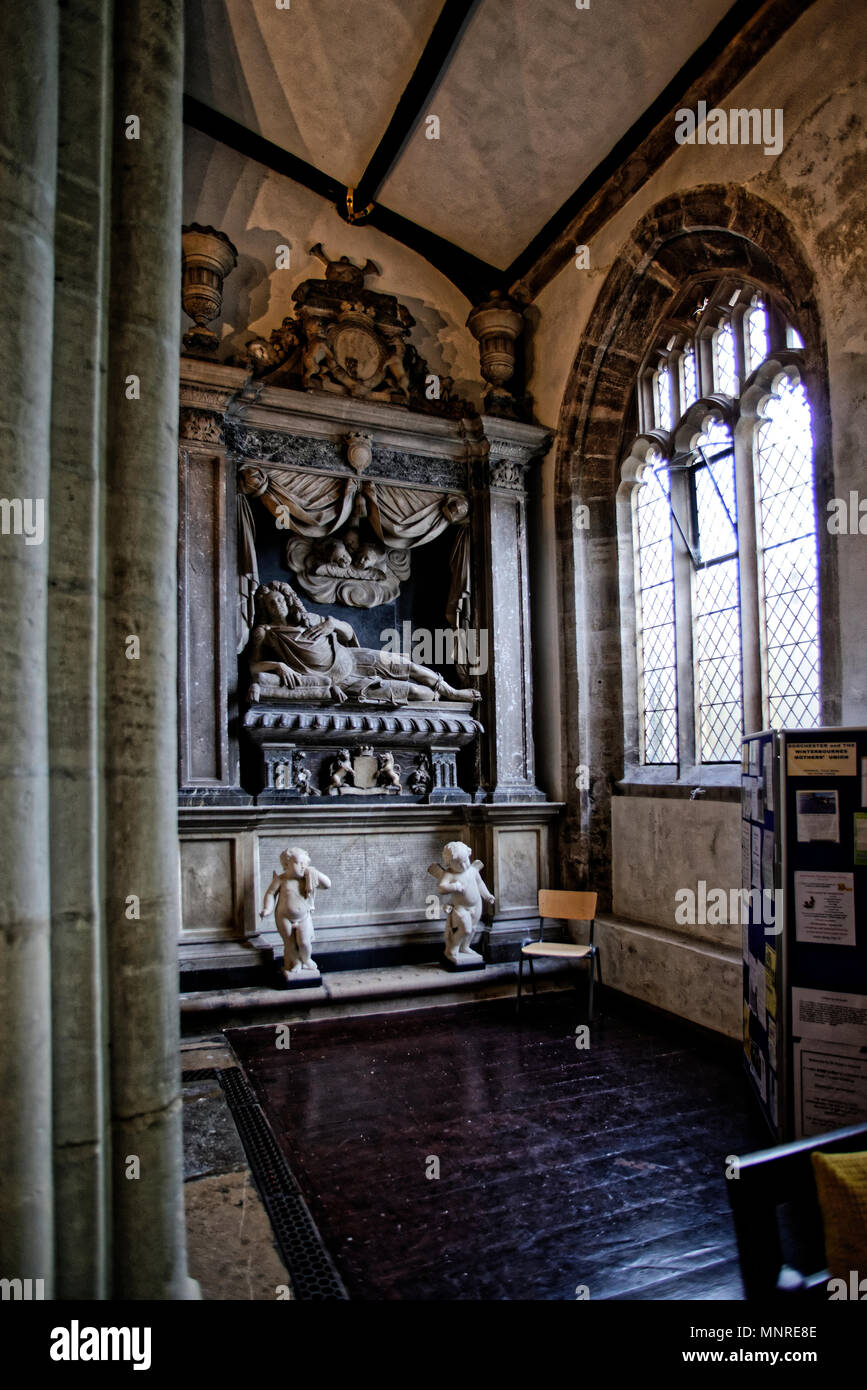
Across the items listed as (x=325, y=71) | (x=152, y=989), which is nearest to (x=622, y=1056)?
(x=152, y=989)

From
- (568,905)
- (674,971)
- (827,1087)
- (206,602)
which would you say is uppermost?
(206,602)

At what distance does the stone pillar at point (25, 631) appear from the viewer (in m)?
1.47

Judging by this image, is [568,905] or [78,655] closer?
[78,655]

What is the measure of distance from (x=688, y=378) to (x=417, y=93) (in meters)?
2.70

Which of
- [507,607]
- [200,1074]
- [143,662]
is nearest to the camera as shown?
[143,662]

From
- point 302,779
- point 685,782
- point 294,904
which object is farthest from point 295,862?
point 685,782

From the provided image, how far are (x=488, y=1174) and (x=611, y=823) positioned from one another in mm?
3179

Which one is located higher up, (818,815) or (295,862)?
(818,815)

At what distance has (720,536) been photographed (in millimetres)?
5254

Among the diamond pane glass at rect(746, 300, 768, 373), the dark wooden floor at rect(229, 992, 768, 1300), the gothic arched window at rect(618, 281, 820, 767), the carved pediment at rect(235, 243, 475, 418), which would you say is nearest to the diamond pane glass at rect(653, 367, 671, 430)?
the gothic arched window at rect(618, 281, 820, 767)

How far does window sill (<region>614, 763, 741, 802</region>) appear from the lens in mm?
4820

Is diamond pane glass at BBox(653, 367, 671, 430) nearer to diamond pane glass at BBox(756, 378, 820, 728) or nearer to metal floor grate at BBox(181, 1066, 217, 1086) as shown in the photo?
diamond pane glass at BBox(756, 378, 820, 728)

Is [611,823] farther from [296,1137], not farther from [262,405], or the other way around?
[262,405]

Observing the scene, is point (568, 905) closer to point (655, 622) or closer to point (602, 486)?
point (655, 622)
